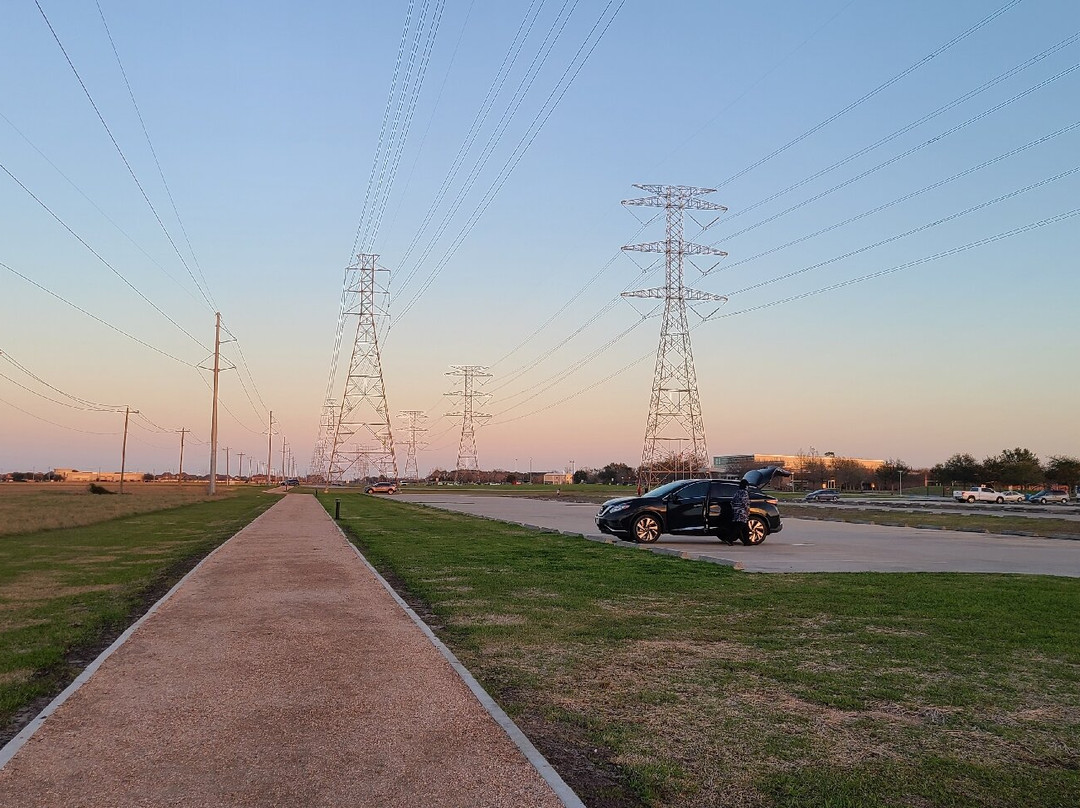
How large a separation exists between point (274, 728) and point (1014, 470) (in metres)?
124


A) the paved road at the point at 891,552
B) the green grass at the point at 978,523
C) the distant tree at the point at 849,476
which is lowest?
the paved road at the point at 891,552

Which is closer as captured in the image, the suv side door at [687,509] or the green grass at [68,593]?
the green grass at [68,593]

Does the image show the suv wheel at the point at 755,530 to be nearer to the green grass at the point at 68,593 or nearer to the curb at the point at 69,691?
the green grass at the point at 68,593

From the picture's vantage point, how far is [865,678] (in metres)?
7.46

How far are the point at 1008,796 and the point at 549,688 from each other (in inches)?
137

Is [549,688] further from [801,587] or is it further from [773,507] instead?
[773,507]

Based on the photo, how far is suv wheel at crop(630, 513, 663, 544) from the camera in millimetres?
22359

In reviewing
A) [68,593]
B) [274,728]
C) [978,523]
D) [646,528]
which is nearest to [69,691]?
[274,728]

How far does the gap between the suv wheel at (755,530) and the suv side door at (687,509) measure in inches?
44.9

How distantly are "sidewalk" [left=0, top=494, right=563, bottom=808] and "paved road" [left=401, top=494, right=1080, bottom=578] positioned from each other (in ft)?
30.3

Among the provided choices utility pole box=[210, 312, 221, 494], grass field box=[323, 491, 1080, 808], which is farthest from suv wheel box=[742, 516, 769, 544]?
utility pole box=[210, 312, 221, 494]

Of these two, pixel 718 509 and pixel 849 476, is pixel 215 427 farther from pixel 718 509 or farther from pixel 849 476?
pixel 849 476

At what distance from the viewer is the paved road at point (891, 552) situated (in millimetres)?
16719

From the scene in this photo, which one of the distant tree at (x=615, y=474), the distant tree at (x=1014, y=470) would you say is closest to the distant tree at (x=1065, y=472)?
the distant tree at (x=1014, y=470)
